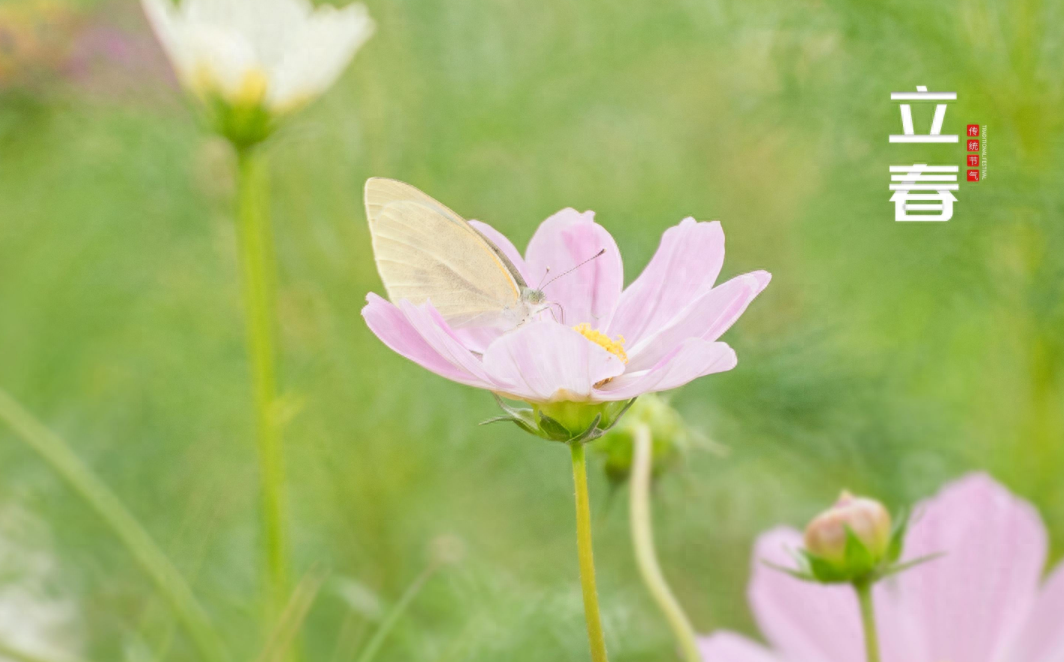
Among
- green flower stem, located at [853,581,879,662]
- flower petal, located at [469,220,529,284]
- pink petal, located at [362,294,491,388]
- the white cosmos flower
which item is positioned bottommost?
green flower stem, located at [853,581,879,662]

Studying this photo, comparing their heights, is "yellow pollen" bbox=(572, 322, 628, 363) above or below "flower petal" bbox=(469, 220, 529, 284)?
below

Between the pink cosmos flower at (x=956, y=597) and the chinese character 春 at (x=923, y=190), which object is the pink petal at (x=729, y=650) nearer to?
the pink cosmos flower at (x=956, y=597)

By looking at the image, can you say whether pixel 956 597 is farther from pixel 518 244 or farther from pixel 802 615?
pixel 518 244

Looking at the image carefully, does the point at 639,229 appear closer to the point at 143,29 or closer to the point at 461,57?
the point at 461,57

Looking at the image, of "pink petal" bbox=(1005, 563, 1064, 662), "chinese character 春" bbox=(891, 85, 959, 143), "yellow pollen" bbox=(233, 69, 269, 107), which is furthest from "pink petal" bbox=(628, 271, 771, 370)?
"chinese character 春" bbox=(891, 85, 959, 143)

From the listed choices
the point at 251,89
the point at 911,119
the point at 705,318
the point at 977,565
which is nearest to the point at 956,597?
the point at 977,565

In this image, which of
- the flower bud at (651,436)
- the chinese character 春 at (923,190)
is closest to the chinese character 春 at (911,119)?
the chinese character 春 at (923,190)

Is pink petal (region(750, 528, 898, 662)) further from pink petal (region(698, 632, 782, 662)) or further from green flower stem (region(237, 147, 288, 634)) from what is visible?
green flower stem (region(237, 147, 288, 634))
